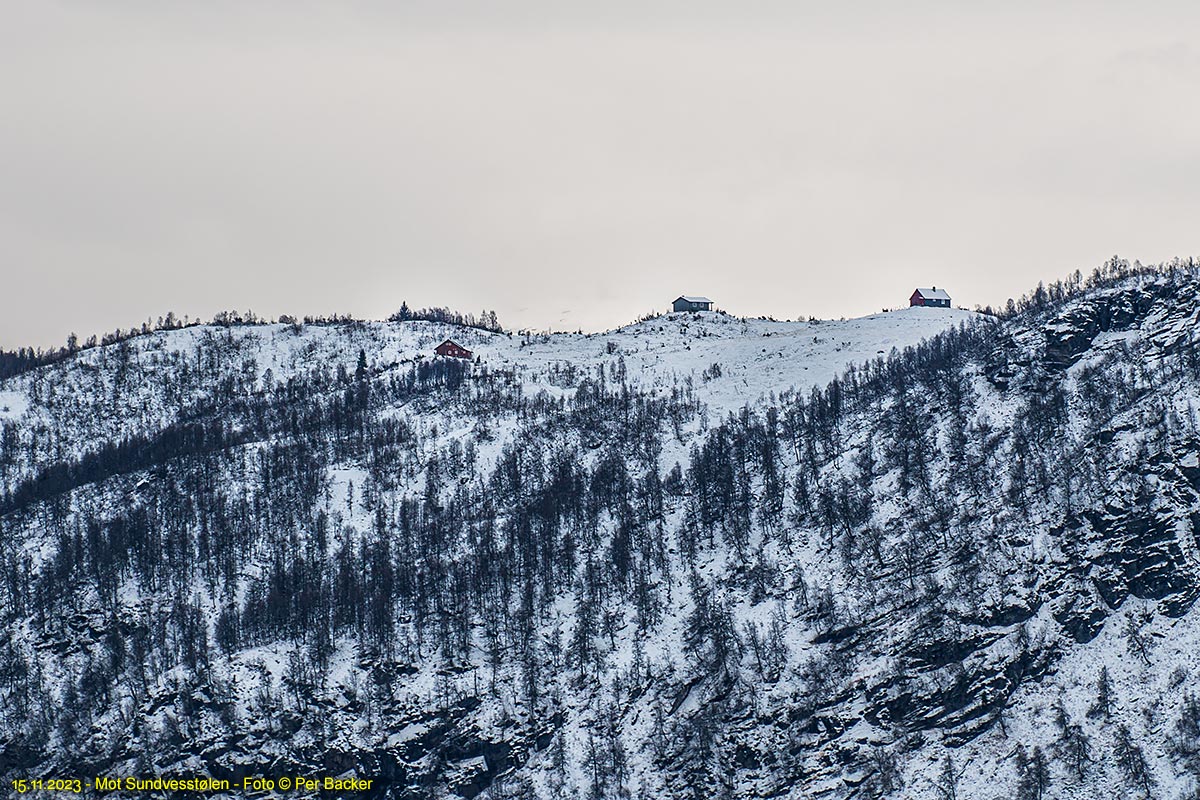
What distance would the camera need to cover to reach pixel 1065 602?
200 meters

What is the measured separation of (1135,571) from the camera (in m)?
200

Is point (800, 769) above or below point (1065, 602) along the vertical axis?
below

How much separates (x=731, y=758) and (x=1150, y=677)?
154 ft

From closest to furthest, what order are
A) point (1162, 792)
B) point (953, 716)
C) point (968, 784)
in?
point (1162, 792) < point (968, 784) < point (953, 716)

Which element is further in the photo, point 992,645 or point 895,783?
point 992,645

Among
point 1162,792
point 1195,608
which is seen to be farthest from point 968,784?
point 1195,608

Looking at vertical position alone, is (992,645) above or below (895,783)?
above

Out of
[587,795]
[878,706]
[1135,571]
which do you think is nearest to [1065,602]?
[1135,571]

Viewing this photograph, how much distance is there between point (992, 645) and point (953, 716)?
34.7 ft

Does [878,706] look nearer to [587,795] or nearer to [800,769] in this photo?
[800,769]

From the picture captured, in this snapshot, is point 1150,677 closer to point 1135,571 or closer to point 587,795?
point 1135,571

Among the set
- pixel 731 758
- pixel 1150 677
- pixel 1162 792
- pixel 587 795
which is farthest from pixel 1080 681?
pixel 587 795

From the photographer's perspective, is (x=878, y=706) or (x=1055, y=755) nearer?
(x=1055, y=755)

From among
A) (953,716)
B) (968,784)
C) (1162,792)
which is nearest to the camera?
(1162,792)
